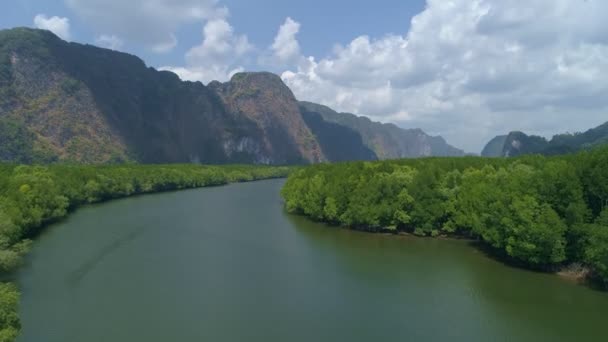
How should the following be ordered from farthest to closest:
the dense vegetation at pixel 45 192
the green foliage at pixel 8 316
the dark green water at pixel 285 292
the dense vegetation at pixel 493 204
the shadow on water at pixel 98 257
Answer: the dense vegetation at pixel 493 204 < the shadow on water at pixel 98 257 < the dense vegetation at pixel 45 192 < the dark green water at pixel 285 292 < the green foliage at pixel 8 316

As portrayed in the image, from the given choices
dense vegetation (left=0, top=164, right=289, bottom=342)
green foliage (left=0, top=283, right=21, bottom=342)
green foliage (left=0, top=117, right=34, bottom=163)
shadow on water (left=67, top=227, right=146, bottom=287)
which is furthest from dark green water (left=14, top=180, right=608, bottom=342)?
green foliage (left=0, top=117, right=34, bottom=163)

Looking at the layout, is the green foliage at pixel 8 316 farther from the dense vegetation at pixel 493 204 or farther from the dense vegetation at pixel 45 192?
the dense vegetation at pixel 493 204

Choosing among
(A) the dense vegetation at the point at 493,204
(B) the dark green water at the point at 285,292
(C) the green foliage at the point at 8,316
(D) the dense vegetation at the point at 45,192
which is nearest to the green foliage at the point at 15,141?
(D) the dense vegetation at the point at 45,192

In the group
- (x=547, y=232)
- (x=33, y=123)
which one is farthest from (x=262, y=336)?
(x=33, y=123)

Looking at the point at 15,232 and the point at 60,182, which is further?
the point at 60,182

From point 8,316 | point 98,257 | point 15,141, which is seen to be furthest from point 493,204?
point 15,141

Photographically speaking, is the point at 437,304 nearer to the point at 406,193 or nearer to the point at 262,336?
the point at 262,336

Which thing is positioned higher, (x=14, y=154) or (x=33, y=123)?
(x=33, y=123)
